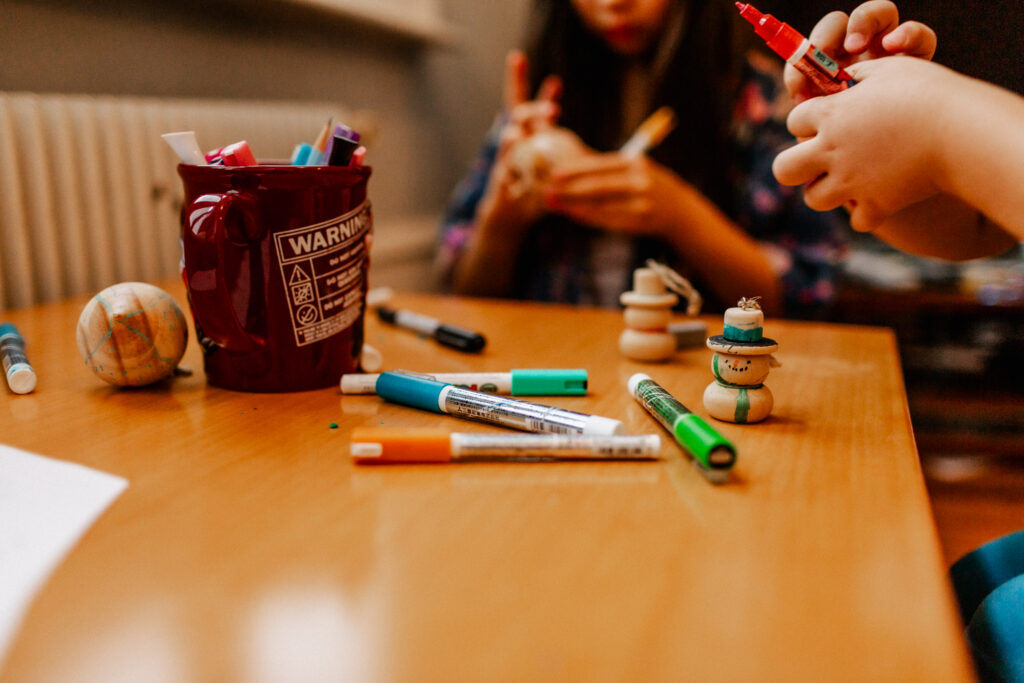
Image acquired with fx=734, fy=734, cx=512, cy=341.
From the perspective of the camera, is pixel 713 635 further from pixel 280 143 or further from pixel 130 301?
pixel 280 143

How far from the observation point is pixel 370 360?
0.46 m

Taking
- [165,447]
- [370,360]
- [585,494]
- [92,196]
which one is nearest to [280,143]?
[92,196]

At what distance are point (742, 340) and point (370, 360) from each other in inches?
9.0

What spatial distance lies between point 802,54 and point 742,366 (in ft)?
0.50

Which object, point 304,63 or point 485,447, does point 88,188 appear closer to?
point 304,63

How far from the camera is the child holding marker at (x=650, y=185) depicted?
3.04ft

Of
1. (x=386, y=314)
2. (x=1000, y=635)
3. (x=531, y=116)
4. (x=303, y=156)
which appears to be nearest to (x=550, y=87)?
(x=531, y=116)

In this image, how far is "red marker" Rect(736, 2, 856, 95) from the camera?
0.34 m

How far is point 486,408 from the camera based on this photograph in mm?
369

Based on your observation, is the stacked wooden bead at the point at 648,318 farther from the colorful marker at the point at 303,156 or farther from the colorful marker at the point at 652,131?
the colorful marker at the point at 652,131

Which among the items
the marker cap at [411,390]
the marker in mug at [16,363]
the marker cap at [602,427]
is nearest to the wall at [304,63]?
the marker in mug at [16,363]

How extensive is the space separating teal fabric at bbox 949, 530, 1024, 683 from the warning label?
1.13 feet

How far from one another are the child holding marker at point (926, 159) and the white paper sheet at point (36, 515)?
341 mm

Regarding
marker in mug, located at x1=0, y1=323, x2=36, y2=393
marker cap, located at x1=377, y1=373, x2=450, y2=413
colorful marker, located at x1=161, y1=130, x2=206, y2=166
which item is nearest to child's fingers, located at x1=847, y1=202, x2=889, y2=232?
marker cap, located at x1=377, y1=373, x2=450, y2=413
